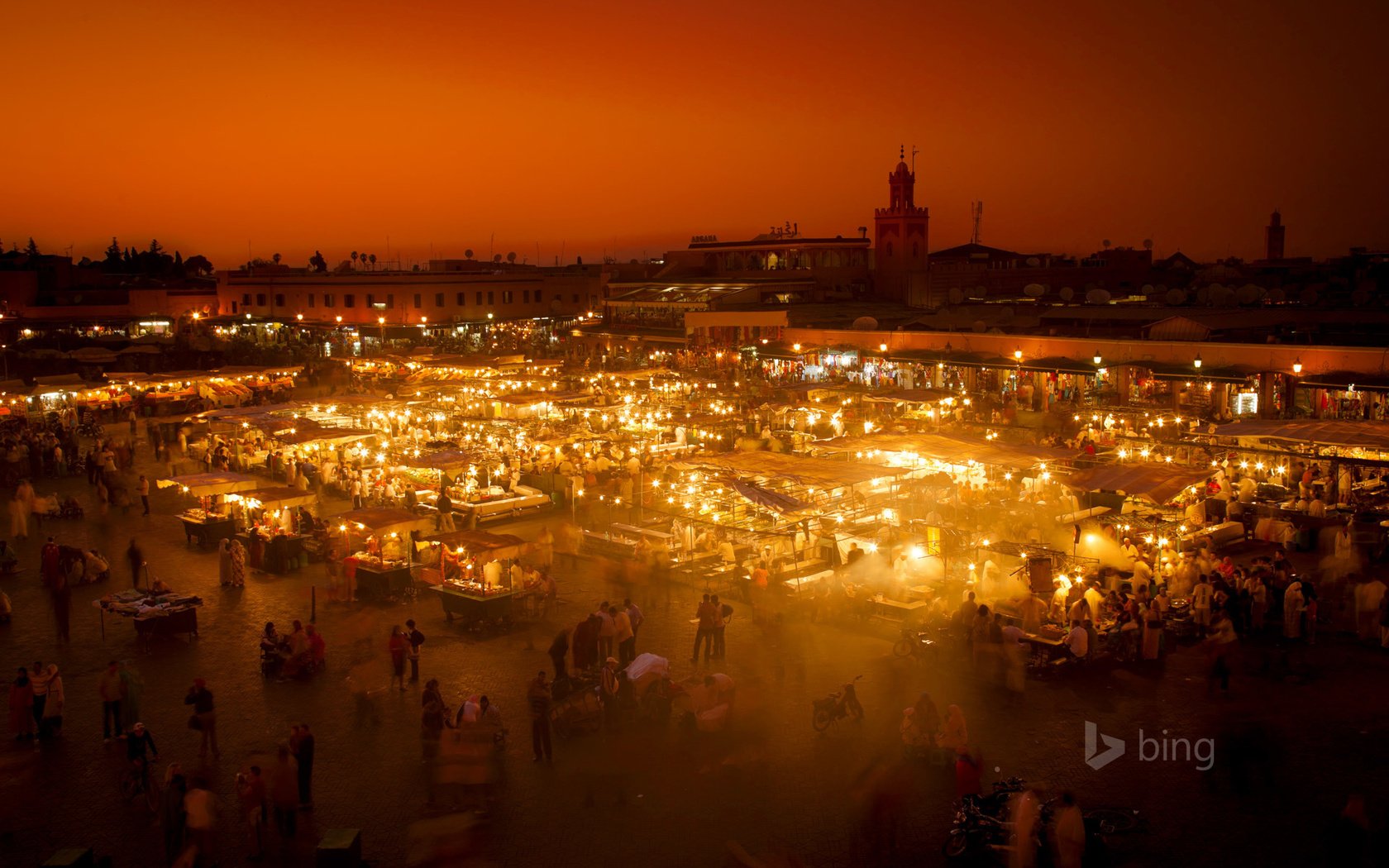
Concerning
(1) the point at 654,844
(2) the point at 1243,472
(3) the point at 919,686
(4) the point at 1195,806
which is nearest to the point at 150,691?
(1) the point at 654,844

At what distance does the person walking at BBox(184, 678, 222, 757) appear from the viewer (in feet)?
30.8

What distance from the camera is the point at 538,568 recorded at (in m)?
14.6

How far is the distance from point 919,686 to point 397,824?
543 cm

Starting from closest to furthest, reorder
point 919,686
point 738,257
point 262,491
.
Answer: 1. point 919,686
2. point 262,491
3. point 738,257

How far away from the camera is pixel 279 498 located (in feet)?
56.5

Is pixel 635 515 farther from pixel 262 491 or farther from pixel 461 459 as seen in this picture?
pixel 262 491

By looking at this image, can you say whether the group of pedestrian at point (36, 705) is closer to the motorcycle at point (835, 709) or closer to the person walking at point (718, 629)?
the person walking at point (718, 629)

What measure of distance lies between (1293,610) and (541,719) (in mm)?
8693

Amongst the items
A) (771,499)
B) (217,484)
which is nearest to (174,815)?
(771,499)

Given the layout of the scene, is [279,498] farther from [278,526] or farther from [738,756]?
[738,756]

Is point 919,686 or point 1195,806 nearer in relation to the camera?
point 1195,806

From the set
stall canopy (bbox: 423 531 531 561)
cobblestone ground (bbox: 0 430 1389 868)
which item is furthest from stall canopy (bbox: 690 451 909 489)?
stall canopy (bbox: 423 531 531 561)

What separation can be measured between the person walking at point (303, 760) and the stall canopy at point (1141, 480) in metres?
11.6

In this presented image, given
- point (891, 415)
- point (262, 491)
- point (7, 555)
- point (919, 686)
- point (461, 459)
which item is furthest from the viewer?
point (891, 415)
